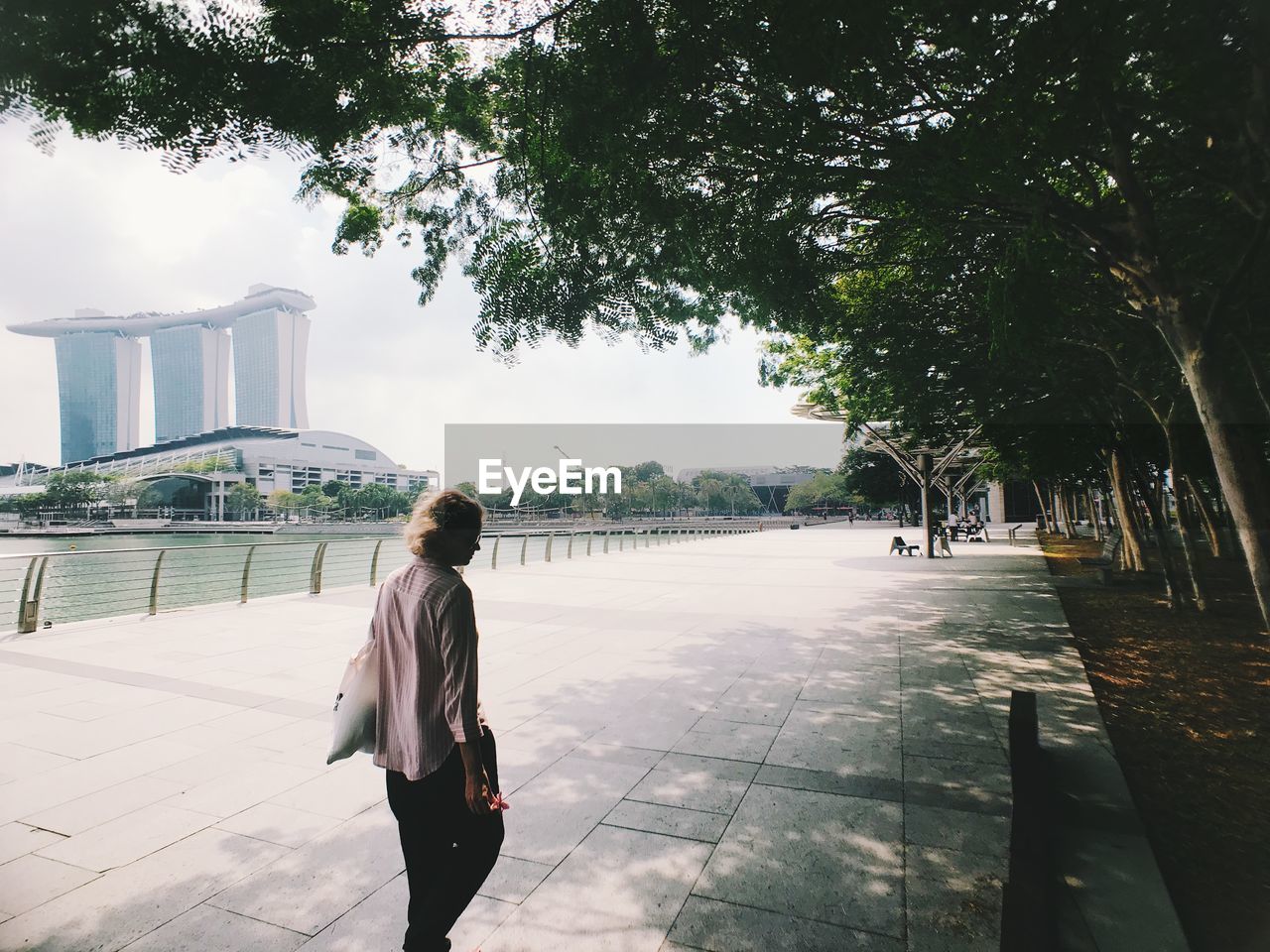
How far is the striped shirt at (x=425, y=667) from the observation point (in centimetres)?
209

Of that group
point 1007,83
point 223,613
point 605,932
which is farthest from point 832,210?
point 223,613

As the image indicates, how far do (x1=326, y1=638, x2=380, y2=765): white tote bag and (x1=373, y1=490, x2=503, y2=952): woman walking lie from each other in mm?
58

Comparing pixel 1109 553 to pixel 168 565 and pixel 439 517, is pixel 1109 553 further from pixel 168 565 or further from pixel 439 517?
pixel 168 565

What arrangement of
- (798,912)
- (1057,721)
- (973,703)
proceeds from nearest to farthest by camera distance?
(798,912), (1057,721), (973,703)

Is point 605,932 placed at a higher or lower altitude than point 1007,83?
→ lower

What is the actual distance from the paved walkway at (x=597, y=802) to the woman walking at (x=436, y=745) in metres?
0.56

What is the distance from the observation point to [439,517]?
7.41 ft

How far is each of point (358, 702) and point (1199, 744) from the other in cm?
584

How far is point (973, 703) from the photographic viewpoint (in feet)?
18.1

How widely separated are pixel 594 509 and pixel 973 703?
89.4 m

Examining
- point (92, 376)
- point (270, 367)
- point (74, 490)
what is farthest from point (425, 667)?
point (270, 367)

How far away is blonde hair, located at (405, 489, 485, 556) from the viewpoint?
2230 millimetres

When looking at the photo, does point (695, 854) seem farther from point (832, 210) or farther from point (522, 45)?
point (832, 210)

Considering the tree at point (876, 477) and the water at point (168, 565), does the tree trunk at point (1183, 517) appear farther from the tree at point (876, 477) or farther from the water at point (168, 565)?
the tree at point (876, 477)
